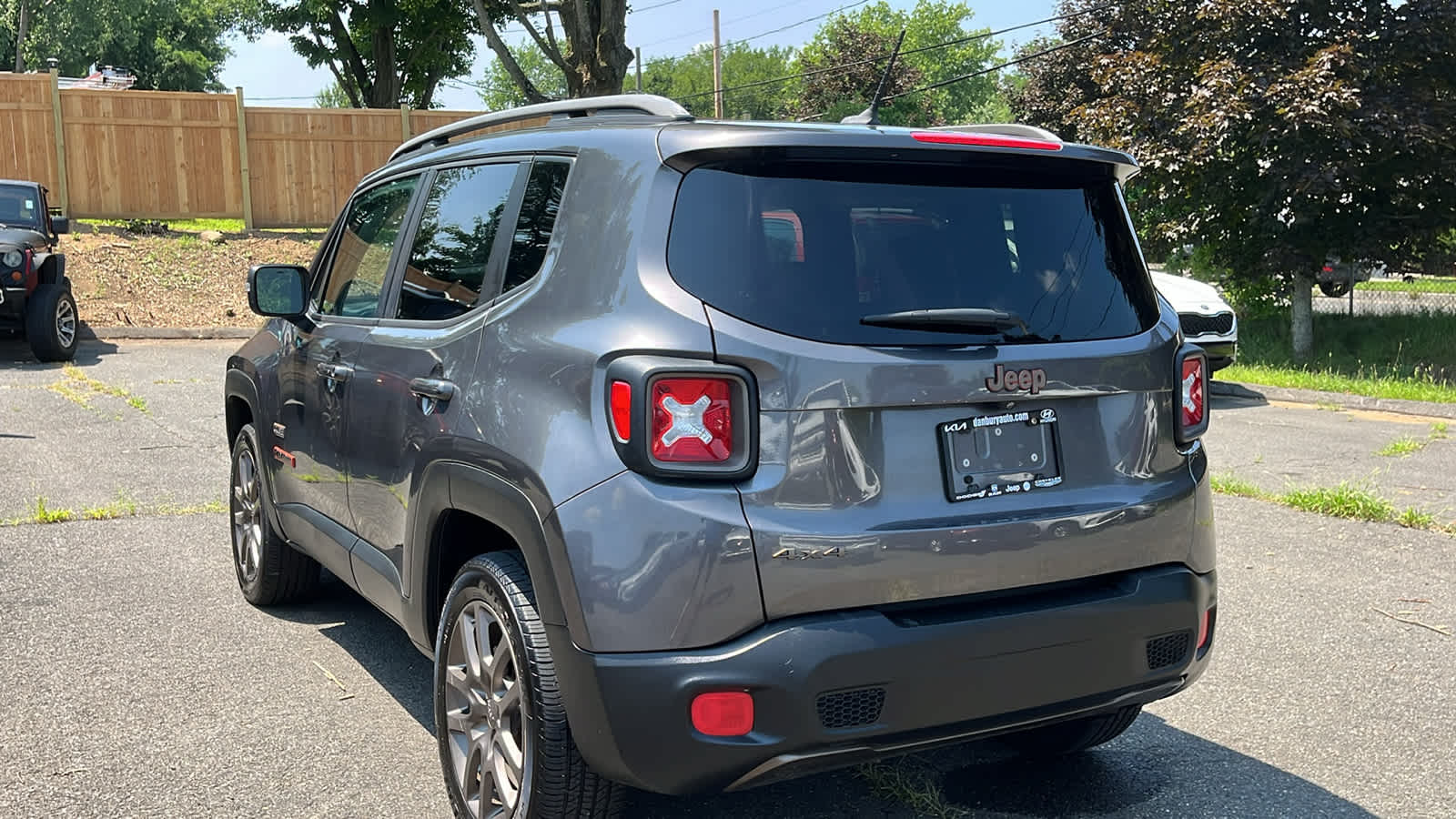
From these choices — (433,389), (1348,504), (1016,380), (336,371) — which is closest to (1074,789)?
(1016,380)

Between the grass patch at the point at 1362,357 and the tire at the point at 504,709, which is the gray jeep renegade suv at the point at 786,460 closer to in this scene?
the tire at the point at 504,709

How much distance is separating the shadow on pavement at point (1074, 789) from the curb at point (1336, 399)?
8107mm

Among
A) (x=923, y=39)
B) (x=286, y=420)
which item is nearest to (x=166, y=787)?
(x=286, y=420)

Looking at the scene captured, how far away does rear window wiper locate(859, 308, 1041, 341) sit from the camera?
2875mm

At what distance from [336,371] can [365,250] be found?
56 centimetres

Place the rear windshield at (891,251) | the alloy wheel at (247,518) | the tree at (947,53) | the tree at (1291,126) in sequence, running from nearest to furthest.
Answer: the rear windshield at (891,251)
the alloy wheel at (247,518)
the tree at (1291,126)
the tree at (947,53)

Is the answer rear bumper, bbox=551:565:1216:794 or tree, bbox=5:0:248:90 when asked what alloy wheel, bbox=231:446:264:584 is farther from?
tree, bbox=5:0:248:90

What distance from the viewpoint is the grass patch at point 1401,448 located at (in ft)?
30.0

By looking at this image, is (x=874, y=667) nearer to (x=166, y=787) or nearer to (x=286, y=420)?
(x=166, y=787)

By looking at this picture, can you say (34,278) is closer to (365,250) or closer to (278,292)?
(278,292)

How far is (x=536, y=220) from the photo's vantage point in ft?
10.8

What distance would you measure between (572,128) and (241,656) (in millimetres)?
2572

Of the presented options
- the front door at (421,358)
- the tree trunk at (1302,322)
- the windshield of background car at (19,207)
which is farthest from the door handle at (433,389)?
the tree trunk at (1302,322)

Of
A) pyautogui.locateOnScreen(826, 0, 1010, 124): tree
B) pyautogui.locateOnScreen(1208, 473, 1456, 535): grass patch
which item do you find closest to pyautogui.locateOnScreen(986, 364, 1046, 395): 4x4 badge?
pyautogui.locateOnScreen(1208, 473, 1456, 535): grass patch
